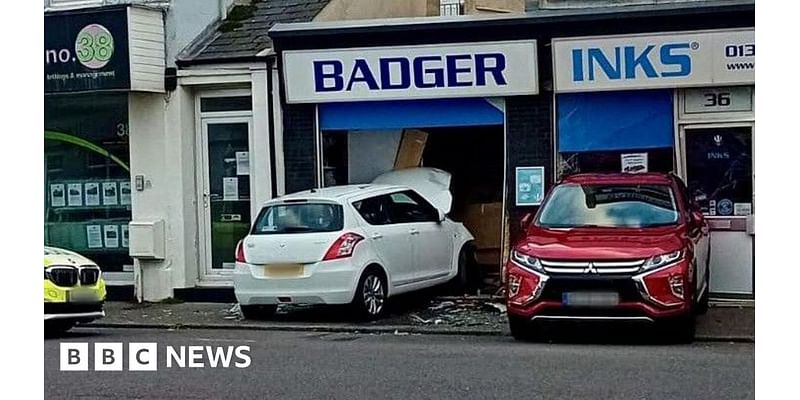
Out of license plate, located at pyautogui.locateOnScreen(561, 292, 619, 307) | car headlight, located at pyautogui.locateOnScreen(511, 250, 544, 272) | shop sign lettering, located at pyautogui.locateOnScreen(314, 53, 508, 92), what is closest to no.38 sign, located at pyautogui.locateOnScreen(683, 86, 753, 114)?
shop sign lettering, located at pyautogui.locateOnScreen(314, 53, 508, 92)

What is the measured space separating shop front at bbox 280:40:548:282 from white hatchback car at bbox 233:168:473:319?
4.81 feet

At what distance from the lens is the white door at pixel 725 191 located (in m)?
15.2

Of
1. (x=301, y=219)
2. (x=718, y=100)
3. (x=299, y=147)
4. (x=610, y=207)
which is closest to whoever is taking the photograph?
(x=610, y=207)

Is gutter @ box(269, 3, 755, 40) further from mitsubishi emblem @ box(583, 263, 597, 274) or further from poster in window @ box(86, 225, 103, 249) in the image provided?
mitsubishi emblem @ box(583, 263, 597, 274)

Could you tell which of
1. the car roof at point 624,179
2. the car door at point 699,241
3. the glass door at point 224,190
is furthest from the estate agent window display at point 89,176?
the car door at point 699,241

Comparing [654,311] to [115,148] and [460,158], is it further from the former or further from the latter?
[115,148]

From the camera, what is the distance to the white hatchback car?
1397 cm

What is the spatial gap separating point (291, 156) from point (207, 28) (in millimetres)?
2270

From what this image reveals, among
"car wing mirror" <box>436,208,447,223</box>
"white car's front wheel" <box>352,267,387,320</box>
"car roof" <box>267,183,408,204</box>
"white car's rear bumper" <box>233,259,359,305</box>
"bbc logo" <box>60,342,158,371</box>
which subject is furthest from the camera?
"car wing mirror" <box>436,208,447,223</box>

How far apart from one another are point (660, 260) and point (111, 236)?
846cm

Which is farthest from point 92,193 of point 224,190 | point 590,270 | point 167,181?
point 590,270

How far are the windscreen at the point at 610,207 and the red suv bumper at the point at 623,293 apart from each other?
41.0 inches

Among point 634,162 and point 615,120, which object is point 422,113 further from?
point 634,162

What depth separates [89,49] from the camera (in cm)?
1641
